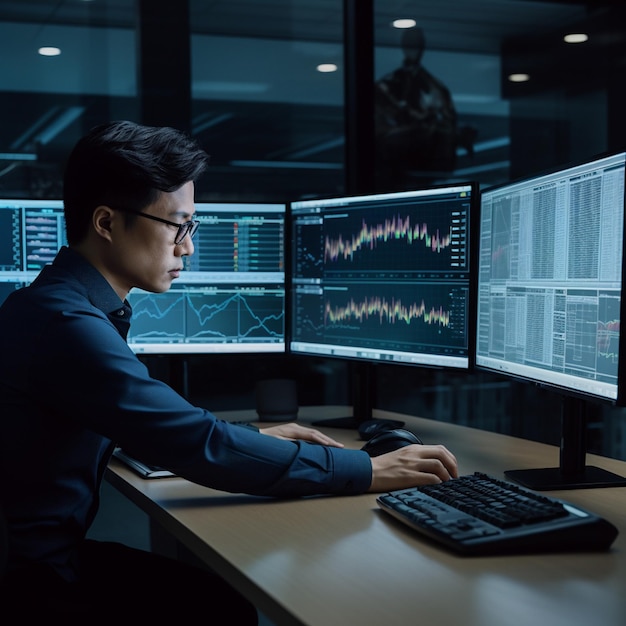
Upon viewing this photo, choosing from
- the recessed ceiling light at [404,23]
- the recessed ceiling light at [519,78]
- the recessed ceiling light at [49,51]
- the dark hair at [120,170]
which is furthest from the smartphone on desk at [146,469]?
the recessed ceiling light at [519,78]

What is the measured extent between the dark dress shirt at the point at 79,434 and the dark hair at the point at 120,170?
173mm

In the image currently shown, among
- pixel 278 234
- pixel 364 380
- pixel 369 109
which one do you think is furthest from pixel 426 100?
pixel 364 380

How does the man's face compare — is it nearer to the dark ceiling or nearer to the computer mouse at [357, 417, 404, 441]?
the computer mouse at [357, 417, 404, 441]

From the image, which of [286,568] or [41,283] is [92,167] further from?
[286,568]

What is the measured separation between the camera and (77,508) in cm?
133

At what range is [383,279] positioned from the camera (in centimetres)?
205

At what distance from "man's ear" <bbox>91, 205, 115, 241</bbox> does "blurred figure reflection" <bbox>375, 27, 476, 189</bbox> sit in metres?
1.66

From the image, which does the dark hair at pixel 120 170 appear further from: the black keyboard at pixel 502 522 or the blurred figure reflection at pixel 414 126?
the blurred figure reflection at pixel 414 126

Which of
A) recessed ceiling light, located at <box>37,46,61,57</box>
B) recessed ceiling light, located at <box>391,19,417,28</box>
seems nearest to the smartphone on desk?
recessed ceiling light, located at <box>37,46,61,57</box>

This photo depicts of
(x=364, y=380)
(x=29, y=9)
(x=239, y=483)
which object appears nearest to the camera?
(x=239, y=483)

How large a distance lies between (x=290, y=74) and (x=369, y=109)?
0.30 meters

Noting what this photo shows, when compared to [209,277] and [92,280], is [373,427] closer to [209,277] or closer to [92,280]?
[209,277]

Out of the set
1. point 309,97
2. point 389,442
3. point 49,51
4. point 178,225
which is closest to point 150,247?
point 178,225

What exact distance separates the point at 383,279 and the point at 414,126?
44.7 inches
